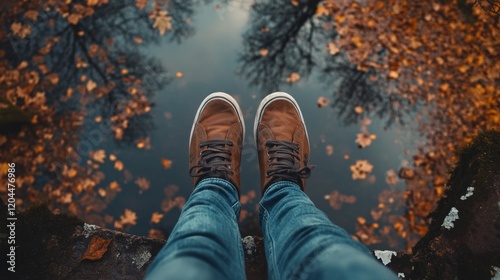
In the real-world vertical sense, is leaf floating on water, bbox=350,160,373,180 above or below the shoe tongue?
below

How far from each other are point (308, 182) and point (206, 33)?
6.00 feet

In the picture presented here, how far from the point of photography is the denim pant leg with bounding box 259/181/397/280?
1.00m

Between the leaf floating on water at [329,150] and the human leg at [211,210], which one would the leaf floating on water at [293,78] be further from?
the human leg at [211,210]

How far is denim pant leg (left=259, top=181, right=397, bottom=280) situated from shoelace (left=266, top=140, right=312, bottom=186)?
319 millimetres

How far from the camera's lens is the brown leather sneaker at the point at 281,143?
1997mm

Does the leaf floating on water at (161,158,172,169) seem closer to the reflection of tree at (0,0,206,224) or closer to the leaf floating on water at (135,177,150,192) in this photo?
the leaf floating on water at (135,177,150,192)

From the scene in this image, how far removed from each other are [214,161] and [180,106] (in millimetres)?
1083

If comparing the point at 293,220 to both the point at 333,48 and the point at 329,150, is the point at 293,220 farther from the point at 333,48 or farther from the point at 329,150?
the point at 333,48

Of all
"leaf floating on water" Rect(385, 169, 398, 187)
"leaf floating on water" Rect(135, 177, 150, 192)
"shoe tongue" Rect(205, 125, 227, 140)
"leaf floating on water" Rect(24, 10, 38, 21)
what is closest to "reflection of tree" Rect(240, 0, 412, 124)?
"leaf floating on water" Rect(385, 169, 398, 187)

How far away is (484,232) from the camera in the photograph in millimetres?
1614

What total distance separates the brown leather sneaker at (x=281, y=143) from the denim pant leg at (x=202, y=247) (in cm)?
57

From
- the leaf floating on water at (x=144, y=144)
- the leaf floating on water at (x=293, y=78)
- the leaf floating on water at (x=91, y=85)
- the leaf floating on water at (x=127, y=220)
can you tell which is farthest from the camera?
the leaf floating on water at (x=293, y=78)

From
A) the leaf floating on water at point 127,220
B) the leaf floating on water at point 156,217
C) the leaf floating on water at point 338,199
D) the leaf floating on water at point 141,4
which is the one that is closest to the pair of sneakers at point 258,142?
the leaf floating on water at point 338,199

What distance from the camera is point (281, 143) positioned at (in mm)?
2209
